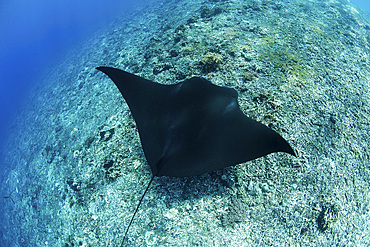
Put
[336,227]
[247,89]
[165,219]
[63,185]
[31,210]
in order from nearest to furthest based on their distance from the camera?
[165,219] → [336,227] → [247,89] → [63,185] → [31,210]

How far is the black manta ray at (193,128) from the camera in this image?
2400 mm

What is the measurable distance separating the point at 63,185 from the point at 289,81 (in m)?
5.70

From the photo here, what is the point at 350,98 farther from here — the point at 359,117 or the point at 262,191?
the point at 262,191

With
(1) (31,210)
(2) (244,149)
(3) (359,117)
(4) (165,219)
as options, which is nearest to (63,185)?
(1) (31,210)

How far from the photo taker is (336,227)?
3.15 metres

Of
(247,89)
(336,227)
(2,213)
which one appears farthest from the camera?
(2,213)

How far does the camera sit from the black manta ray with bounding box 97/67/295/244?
2.40m

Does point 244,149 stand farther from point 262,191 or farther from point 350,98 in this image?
point 350,98

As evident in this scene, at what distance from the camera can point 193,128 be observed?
268cm

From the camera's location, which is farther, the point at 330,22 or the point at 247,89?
the point at 330,22

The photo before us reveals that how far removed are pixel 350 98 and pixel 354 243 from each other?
3073 mm

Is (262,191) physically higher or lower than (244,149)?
lower

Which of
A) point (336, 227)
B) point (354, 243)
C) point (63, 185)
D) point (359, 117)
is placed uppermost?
point (359, 117)

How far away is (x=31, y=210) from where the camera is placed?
5.26 m
